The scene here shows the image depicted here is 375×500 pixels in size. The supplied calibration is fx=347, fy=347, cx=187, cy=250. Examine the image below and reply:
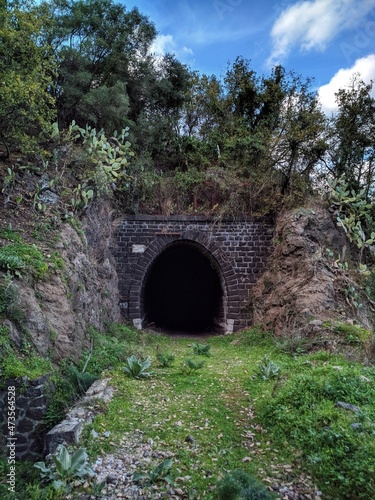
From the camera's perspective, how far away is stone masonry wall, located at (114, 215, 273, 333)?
35.5ft

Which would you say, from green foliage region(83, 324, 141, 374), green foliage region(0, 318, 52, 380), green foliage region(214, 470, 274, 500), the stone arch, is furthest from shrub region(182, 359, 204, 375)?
the stone arch

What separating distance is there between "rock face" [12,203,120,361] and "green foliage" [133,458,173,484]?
2.64m

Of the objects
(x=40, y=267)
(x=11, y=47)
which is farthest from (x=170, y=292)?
(x=11, y=47)

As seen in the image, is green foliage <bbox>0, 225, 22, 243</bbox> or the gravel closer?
the gravel

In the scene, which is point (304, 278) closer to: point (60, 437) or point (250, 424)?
point (250, 424)

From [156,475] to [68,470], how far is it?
797mm

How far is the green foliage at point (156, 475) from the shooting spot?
311cm

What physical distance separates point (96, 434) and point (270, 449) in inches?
74.7

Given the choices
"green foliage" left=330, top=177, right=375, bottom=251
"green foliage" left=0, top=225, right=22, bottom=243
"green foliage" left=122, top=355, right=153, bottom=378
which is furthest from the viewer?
"green foliage" left=330, top=177, right=375, bottom=251

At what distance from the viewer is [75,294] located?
688 centimetres

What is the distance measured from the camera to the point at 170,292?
15.4m

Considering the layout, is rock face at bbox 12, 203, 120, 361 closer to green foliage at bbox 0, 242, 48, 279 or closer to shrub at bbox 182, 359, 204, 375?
green foliage at bbox 0, 242, 48, 279

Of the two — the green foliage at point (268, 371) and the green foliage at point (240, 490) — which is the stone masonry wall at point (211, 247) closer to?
the green foliage at point (268, 371)

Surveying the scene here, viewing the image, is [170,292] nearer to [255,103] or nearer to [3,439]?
[255,103]
